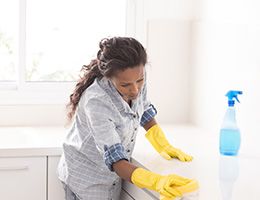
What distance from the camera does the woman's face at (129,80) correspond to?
1.90m

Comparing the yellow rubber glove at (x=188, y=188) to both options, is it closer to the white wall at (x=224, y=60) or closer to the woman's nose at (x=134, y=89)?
the woman's nose at (x=134, y=89)

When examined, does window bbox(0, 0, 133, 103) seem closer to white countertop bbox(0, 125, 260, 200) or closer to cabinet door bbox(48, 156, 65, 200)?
white countertop bbox(0, 125, 260, 200)

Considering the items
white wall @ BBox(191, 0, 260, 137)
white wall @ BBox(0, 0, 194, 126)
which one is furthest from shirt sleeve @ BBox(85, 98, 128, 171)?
white wall @ BBox(0, 0, 194, 126)

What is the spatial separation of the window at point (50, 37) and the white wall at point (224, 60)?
41cm

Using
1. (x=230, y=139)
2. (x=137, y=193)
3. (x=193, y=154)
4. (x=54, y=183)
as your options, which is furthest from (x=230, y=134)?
(x=54, y=183)

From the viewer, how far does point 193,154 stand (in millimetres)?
2277

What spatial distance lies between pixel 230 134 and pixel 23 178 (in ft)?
2.72

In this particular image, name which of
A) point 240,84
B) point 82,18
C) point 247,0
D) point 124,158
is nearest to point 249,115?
point 240,84

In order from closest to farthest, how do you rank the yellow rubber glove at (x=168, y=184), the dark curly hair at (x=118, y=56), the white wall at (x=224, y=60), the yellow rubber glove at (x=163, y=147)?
the yellow rubber glove at (x=168, y=184), the dark curly hair at (x=118, y=56), the yellow rubber glove at (x=163, y=147), the white wall at (x=224, y=60)

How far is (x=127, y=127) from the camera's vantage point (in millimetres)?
2043

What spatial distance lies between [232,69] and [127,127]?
78 centimetres

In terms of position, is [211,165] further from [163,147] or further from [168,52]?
[168,52]

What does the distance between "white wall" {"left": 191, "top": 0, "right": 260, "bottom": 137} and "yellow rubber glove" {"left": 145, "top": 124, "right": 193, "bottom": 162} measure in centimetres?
43

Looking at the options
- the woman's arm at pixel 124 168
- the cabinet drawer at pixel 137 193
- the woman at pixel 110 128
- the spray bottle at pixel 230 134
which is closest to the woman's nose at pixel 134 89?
the woman at pixel 110 128
